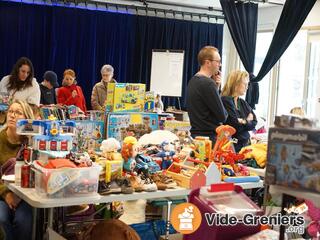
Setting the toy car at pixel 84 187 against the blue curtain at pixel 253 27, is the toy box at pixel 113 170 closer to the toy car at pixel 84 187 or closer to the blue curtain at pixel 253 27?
the toy car at pixel 84 187

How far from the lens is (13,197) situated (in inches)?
111

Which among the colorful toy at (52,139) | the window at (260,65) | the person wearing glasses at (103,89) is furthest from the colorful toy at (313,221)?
the window at (260,65)

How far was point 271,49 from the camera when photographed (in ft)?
22.4

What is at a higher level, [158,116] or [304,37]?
[304,37]

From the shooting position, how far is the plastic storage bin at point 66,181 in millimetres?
2285

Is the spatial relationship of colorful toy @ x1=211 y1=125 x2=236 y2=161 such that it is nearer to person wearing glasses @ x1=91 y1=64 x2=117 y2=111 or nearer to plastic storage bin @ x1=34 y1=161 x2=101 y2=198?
plastic storage bin @ x1=34 y1=161 x2=101 y2=198

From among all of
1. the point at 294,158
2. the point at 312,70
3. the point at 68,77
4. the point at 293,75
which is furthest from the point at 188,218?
the point at 293,75

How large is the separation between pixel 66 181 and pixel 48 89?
442 centimetres

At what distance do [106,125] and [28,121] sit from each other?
8.51 ft

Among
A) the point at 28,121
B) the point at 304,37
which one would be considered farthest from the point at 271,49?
the point at 28,121

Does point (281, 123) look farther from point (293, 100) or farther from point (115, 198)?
point (293, 100)

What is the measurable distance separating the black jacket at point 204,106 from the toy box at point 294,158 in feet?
7.01

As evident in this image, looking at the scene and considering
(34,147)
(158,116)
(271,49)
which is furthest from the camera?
(271,49)

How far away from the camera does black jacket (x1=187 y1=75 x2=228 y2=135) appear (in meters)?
3.55
